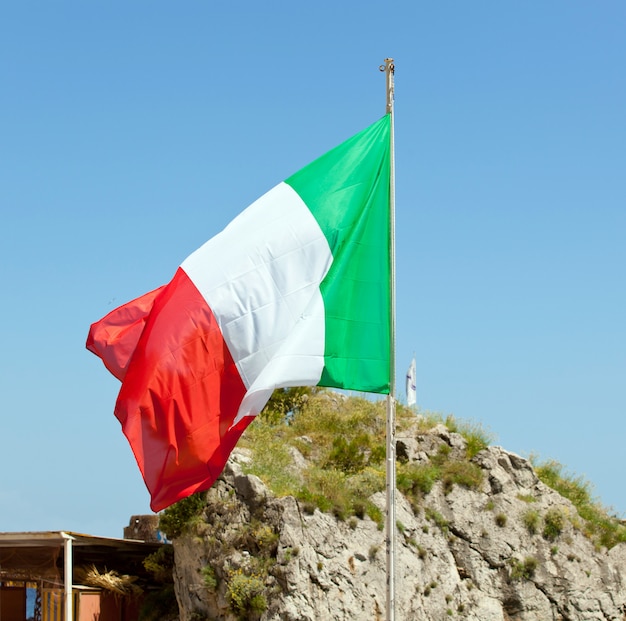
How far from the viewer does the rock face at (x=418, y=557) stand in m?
20.7

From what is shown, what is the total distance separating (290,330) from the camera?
1486cm

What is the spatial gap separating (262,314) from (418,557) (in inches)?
377

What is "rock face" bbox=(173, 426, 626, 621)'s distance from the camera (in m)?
20.7

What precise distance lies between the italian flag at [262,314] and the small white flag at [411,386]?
1405 cm

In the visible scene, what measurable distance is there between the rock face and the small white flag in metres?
2.97

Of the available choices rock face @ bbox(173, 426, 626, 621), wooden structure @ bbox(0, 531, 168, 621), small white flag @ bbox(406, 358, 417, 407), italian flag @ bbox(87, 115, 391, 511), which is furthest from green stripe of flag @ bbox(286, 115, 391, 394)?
small white flag @ bbox(406, 358, 417, 407)

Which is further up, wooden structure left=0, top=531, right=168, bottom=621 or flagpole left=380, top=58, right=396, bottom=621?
wooden structure left=0, top=531, right=168, bottom=621

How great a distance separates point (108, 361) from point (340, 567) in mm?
7124

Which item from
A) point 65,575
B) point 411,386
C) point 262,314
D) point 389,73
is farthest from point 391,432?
point 411,386

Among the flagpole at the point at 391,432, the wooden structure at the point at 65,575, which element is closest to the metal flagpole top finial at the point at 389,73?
the flagpole at the point at 391,432

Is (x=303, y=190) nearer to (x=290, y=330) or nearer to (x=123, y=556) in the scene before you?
(x=290, y=330)

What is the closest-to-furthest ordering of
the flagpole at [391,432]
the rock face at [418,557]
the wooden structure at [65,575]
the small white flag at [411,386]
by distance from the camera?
the flagpole at [391,432] < the rock face at [418,557] < the wooden structure at [65,575] < the small white flag at [411,386]

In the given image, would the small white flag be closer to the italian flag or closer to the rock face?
the rock face

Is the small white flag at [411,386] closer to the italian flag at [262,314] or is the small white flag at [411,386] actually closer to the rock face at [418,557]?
the rock face at [418,557]
